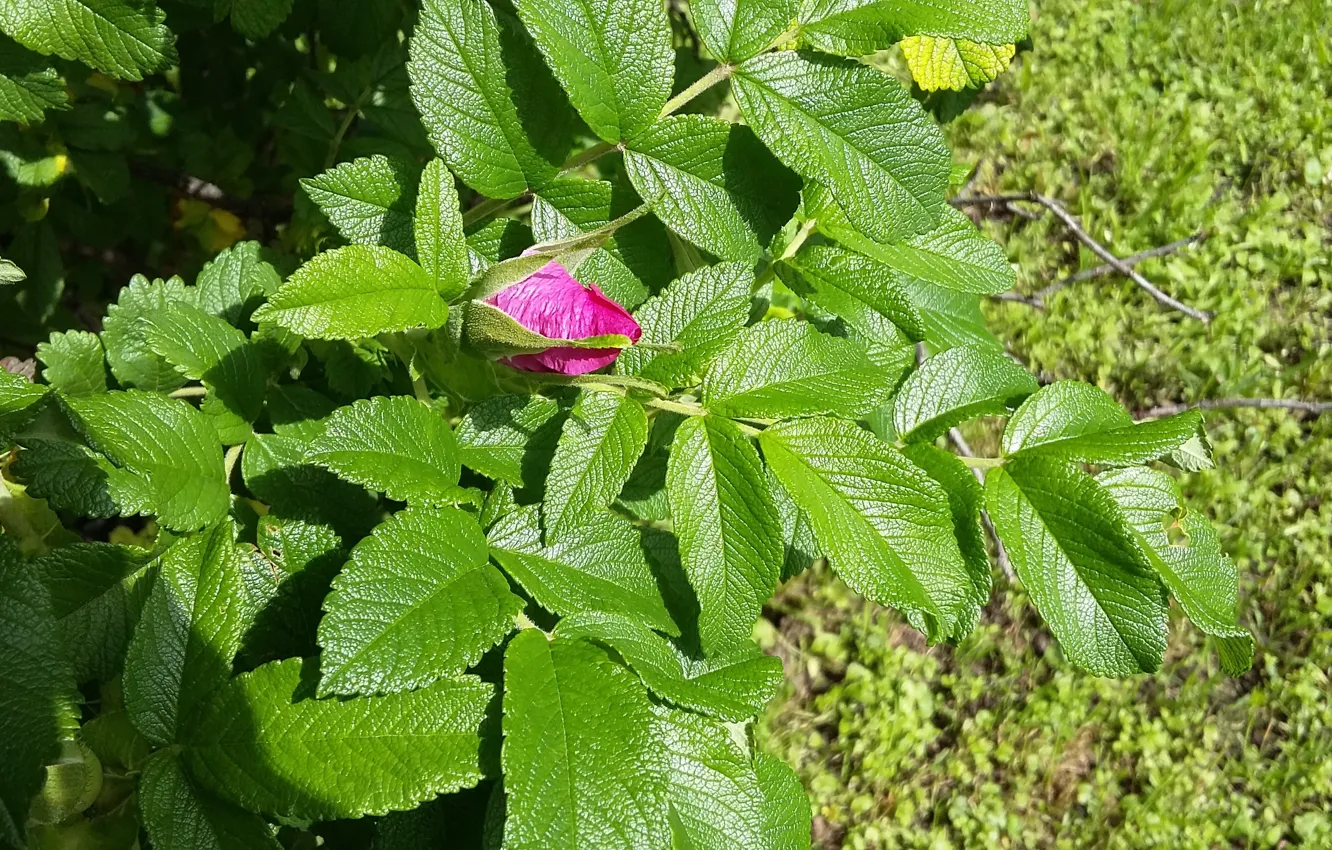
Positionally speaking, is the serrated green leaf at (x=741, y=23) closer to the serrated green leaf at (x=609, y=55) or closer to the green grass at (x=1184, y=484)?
the serrated green leaf at (x=609, y=55)

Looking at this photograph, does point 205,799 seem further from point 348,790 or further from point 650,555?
point 650,555

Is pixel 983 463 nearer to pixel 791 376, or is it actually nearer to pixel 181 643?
pixel 791 376

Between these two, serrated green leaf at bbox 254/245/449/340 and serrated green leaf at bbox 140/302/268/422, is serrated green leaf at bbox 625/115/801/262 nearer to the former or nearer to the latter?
serrated green leaf at bbox 254/245/449/340

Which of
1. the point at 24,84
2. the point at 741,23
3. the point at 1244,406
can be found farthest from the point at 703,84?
the point at 1244,406

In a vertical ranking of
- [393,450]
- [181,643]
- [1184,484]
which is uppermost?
[393,450]

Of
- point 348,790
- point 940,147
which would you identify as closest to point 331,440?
point 348,790

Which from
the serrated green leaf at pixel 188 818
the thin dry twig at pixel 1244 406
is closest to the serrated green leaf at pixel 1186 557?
the serrated green leaf at pixel 188 818
